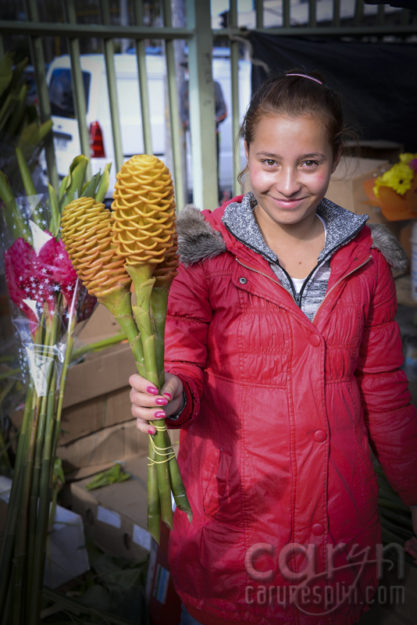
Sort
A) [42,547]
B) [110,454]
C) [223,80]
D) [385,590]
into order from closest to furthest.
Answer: [42,547]
[385,590]
[110,454]
[223,80]

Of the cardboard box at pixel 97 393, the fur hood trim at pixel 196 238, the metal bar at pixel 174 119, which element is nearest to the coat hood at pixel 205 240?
the fur hood trim at pixel 196 238

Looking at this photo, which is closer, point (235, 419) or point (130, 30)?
point (235, 419)

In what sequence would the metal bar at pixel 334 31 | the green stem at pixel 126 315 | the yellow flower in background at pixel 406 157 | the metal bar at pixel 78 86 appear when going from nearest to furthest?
the green stem at pixel 126 315 → the yellow flower in background at pixel 406 157 → the metal bar at pixel 78 86 → the metal bar at pixel 334 31

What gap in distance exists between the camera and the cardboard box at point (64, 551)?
179 centimetres

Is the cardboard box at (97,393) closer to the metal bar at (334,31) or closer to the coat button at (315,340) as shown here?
the coat button at (315,340)

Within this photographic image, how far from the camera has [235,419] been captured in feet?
3.85

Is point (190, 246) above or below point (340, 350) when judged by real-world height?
above

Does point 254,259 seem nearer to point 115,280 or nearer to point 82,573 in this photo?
point 115,280

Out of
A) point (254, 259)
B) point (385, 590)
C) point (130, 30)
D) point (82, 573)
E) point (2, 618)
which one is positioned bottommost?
Answer: point (82, 573)

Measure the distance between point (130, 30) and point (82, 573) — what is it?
2.22 meters

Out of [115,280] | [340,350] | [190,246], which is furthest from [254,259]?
[115,280]

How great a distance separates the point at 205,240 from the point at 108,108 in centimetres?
178

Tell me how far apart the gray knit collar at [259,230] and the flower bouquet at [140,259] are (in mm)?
372

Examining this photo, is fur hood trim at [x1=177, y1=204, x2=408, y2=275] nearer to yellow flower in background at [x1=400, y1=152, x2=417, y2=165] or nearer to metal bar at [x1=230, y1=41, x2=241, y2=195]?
yellow flower in background at [x1=400, y1=152, x2=417, y2=165]
